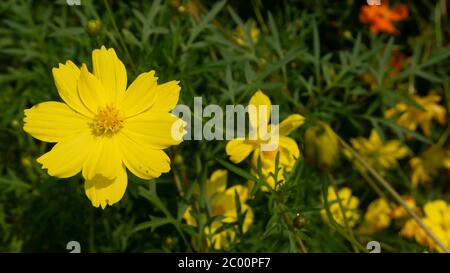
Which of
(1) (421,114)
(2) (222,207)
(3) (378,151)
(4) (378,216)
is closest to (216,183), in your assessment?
(2) (222,207)

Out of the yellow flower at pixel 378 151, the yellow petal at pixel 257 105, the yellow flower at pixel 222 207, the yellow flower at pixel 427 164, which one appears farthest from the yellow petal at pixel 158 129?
the yellow flower at pixel 427 164

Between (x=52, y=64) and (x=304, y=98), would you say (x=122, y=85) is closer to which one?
(x=52, y=64)

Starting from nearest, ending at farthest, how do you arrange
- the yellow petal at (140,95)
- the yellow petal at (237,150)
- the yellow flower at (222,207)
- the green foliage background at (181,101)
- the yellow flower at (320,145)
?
the yellow flower at (320,145)
the yellow petal at (140,95)
the yellow petal at (237,150)
the green foliage background at (181,101)
the yellow flower at (222,207)

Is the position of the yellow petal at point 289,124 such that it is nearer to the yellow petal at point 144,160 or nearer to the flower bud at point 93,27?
the yellow petal at point 144,160

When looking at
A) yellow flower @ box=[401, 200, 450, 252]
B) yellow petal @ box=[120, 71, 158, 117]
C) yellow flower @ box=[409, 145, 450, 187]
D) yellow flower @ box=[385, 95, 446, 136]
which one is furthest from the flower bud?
yellow flower @ box=[409, 145, 450, 187]

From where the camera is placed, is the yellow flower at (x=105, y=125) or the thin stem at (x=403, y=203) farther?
the thin stem at (x=403, y=203)
